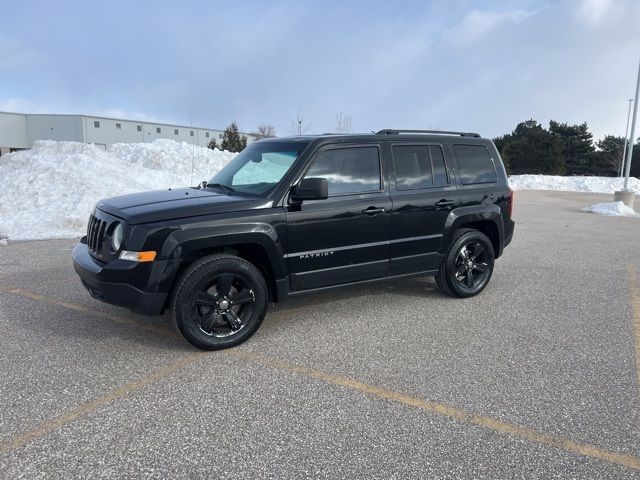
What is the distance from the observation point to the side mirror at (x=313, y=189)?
4.20m

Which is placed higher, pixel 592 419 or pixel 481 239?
pixel 481 239

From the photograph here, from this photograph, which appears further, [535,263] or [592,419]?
[535,263]

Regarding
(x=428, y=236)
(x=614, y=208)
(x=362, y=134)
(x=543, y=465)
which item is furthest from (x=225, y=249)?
(x=614, y=208)

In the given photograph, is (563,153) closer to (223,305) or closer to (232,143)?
(232,143)

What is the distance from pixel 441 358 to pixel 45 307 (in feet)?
14.0

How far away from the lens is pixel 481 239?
5.83m

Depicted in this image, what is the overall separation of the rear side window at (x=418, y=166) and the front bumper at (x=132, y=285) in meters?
2.62

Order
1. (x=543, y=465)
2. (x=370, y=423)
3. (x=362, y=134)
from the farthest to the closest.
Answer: (x=362, y=134) < (x=370, y=423) < (x=543, y=465)

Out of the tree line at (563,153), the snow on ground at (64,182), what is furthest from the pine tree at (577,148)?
the snow on ground at (64,182)

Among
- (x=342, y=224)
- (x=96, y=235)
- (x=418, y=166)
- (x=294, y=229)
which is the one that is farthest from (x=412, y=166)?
(x=96, y=235)

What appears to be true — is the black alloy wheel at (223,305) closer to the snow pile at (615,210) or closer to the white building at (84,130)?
the snow pile at (615,210)

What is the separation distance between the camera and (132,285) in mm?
3893

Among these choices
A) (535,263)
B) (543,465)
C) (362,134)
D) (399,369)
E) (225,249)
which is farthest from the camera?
(535,263)

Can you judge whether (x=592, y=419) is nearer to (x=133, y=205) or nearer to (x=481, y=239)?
(x=481, y=239)
